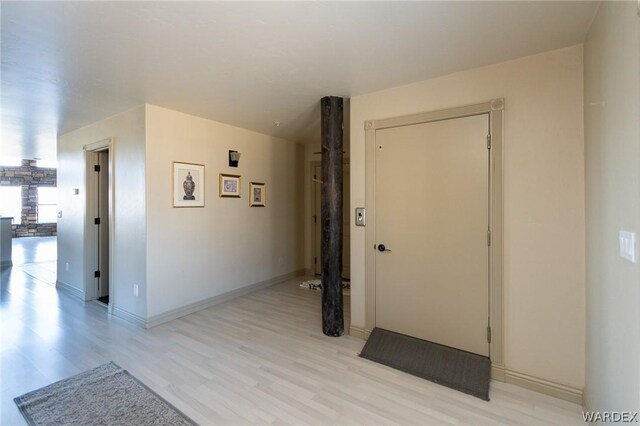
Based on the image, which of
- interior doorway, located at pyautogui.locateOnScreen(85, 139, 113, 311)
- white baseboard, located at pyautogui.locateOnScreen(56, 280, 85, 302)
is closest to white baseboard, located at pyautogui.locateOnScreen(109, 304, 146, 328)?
interior doorway, located at pyautogui.locateOnScreen(85, 139, 113, 311)

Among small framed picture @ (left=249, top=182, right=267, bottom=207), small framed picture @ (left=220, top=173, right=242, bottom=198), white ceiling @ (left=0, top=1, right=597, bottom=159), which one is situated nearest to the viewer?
white ceiling @ (left=0, top=1, right=597, bottom=159)

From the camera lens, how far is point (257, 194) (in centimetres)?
455

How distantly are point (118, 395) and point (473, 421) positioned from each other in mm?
2397

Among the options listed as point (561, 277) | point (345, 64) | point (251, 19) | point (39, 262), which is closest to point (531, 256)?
point (561, 277)

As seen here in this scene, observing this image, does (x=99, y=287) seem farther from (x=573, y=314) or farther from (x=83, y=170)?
(x=573, y=314)

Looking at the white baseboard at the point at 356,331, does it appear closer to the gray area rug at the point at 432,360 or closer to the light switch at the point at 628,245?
the gray area rug at the point at 432,360

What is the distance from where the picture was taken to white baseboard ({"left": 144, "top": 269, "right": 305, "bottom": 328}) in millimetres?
3261

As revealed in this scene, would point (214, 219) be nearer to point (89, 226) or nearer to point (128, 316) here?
point (128, 316)

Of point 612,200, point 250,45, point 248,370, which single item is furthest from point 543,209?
point 248,370

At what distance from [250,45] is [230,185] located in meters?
2.40

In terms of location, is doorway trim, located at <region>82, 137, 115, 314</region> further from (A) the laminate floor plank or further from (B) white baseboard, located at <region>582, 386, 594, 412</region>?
(B) white baseboard, located at <region>582, 386, 594, 412</region>

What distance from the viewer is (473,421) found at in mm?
1788

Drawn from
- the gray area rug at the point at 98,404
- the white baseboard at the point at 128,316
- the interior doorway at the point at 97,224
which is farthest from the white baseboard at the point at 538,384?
the interior doorway at the point at 97,224

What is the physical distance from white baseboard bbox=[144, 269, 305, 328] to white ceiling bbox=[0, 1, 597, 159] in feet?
7.86
